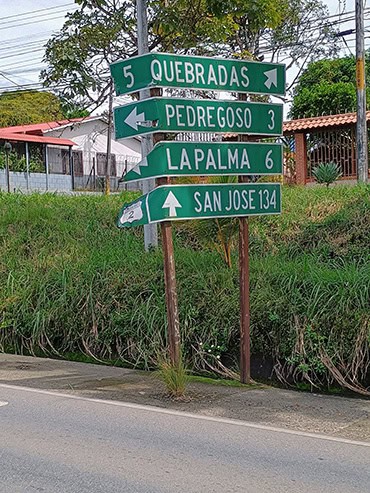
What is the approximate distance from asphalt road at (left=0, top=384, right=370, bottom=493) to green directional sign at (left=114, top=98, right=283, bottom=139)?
10.6ft

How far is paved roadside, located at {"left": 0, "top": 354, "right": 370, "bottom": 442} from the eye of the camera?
783 cm

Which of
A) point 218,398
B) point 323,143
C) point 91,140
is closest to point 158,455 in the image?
point 218,398

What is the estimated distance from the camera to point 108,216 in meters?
16.0

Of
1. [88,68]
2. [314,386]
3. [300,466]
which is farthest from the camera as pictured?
[88,68]

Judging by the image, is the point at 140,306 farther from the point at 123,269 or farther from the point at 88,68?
the point at 88,68

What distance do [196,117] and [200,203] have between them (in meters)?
1.02

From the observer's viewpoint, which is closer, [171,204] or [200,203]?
[171,204]

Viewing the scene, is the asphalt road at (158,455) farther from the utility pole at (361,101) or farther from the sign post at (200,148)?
the utility pole at (361,101)

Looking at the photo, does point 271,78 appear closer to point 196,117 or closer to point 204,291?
point 196,117

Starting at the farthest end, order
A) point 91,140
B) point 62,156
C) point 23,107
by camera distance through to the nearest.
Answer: point 23,107
point 91,140
point 62,156

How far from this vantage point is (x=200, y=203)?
29.6 ft

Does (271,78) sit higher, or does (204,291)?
(271,78)

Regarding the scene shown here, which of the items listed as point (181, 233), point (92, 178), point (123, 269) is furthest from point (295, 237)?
point (92, 178)

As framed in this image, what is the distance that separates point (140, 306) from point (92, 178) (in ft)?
88.2
